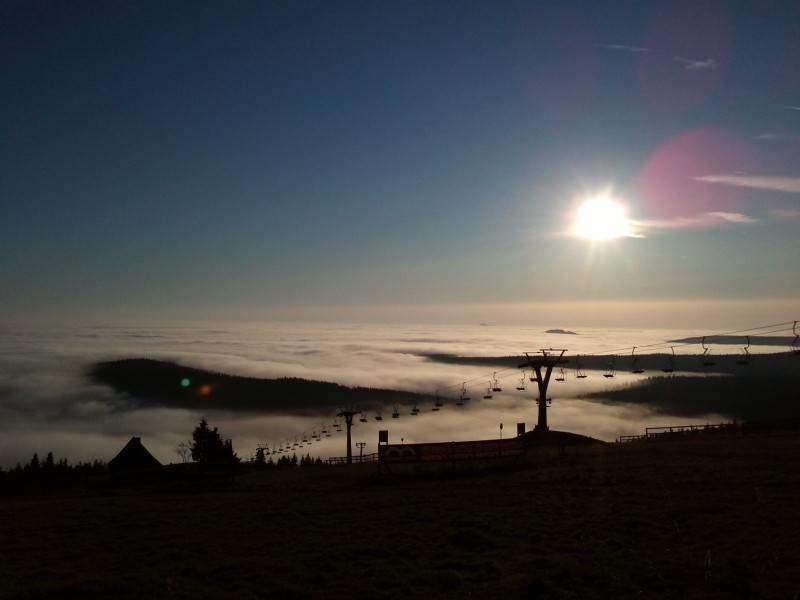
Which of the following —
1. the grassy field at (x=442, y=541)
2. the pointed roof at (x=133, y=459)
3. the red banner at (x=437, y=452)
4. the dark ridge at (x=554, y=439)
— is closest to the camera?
the grassy field at (x=442, y=541)

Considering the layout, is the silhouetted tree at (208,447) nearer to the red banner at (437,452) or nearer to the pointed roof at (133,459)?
the pointed roof at (133,459)

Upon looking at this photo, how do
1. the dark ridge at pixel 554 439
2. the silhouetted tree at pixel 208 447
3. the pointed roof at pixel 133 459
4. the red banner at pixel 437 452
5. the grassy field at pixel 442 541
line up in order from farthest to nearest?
the silhouetted tree at pixel 208 447, the pointed roof at pixel 133 459, the dark ridge at pixel 554 439, the red banner at pixel 437 452, the grassy field at pixel 442 541

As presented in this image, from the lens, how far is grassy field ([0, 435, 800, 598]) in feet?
45.2

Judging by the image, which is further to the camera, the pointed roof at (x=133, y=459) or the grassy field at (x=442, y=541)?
the pointed roof at (x=133, y=459)

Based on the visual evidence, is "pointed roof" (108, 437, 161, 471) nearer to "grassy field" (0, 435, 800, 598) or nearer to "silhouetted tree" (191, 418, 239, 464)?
A: "silhouetted tree" (191, 418, 239, 464)

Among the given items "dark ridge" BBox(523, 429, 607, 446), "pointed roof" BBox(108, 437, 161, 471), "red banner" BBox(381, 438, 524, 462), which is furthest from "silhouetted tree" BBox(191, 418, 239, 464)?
"red banner" BBox(381, 438, 524, 462)

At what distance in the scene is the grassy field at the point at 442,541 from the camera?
13773mm

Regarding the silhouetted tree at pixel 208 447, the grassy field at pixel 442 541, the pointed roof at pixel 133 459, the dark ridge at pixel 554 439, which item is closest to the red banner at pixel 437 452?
the grassy field at pixel 442 541

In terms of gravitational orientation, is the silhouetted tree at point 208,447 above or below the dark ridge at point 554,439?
below

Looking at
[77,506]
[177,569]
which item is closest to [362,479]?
[77,506]

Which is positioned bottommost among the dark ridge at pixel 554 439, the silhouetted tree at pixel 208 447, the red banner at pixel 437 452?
the silhouetted tree at pixel 208 447

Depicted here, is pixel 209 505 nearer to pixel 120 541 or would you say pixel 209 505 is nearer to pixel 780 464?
pixel 120 541

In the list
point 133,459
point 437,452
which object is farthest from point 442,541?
point 133,459

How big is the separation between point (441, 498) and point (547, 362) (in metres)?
39.4
